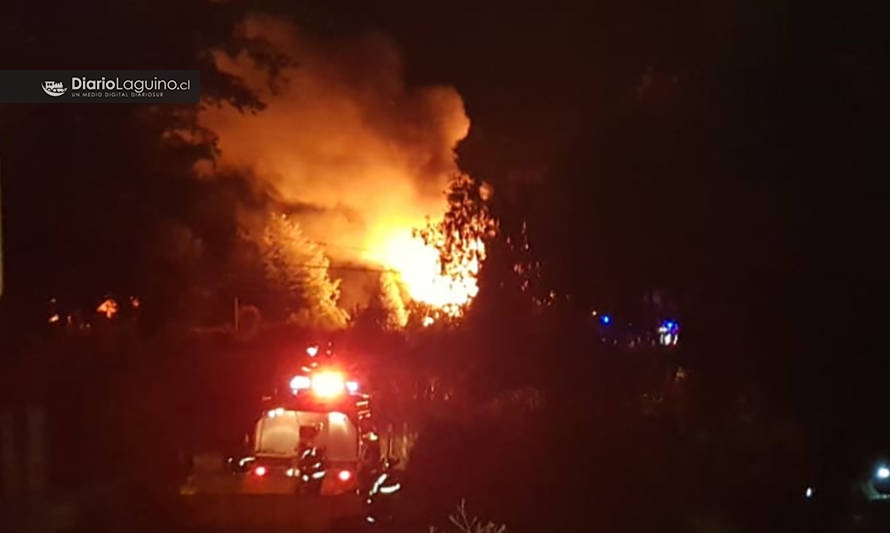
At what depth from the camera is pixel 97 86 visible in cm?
1318

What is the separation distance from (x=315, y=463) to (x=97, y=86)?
469 centimetres

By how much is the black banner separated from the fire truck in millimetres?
3665

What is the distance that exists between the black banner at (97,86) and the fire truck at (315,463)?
12.0ft

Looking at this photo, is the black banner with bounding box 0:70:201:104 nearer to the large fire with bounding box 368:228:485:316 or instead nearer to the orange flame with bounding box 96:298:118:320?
the orange flame with bounding box 96:298:118:320

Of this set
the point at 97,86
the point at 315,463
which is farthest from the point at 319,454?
the point at 97,86

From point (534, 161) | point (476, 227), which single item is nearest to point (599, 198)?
point (534, 161)

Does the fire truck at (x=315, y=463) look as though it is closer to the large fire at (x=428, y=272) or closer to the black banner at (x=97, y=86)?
the black banner at (x=97, y=86)

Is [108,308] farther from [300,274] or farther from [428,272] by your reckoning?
[300,274]

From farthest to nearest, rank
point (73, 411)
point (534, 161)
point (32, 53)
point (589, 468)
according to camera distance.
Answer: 1. point (534, 161)
2. point (73, 411)
3. point (32, 53)
4. point (589, 468)

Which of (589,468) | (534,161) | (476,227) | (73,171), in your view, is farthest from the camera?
(476,227)

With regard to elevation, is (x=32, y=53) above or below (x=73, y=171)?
A: above

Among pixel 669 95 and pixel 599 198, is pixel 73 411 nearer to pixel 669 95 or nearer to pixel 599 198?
pixel 599 198

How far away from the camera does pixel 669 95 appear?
11.3 meters

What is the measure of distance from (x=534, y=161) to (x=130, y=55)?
7.41 metres
